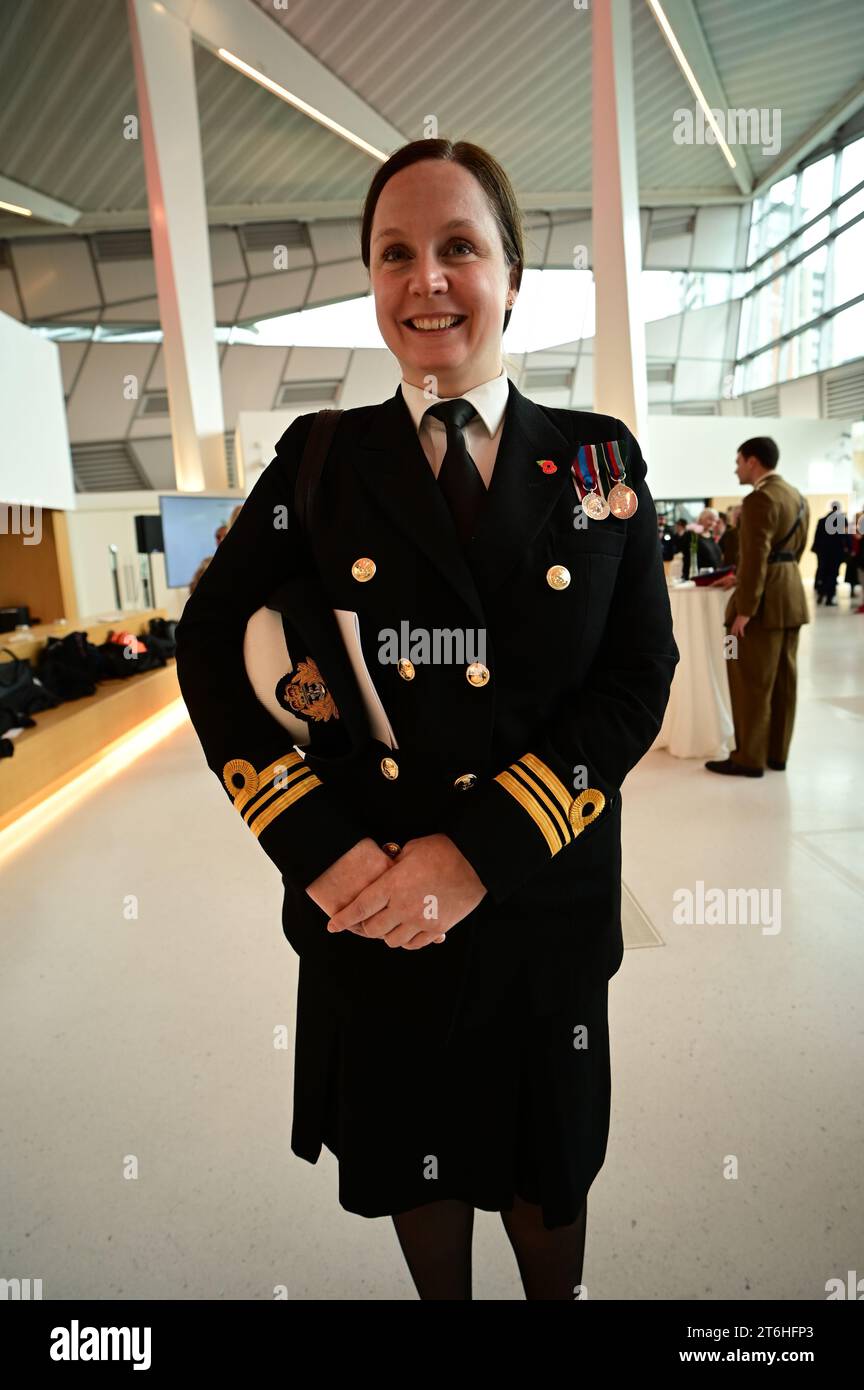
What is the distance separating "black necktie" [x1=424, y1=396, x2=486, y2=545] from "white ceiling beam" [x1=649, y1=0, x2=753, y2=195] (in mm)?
16181

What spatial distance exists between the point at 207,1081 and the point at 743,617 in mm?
3691

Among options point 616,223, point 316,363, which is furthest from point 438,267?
point 316,363

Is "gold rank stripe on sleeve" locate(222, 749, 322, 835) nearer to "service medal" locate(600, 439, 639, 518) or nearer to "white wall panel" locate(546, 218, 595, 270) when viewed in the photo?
"service medal" locate(600, 439, 639, 518)

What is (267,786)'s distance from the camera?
2.92 ft

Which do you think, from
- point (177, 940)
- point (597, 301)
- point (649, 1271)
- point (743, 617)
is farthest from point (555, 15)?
point (649, 1271)

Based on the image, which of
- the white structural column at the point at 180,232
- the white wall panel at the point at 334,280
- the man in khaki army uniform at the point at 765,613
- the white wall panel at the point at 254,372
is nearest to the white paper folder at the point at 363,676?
the man in khaki army uniform at the point at 765,613

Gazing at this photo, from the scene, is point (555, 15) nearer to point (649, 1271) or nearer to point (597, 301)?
point (597, 301)

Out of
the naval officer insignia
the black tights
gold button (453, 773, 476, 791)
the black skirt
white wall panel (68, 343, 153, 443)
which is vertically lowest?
the black tights

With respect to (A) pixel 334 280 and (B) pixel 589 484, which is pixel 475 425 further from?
(A) pixel 334 280

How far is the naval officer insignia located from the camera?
0.88m

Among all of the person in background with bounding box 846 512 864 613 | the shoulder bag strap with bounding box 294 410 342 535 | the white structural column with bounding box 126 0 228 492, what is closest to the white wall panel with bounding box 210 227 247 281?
the white structural column with bounding box 126 0 228 492

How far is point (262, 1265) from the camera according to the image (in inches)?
60.2

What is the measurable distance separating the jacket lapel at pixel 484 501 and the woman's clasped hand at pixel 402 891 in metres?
0.29

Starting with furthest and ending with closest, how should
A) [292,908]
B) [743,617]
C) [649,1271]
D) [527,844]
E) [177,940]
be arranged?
[743,617] < [177,940] < [649,1271] < [292,908] < [527,844]
